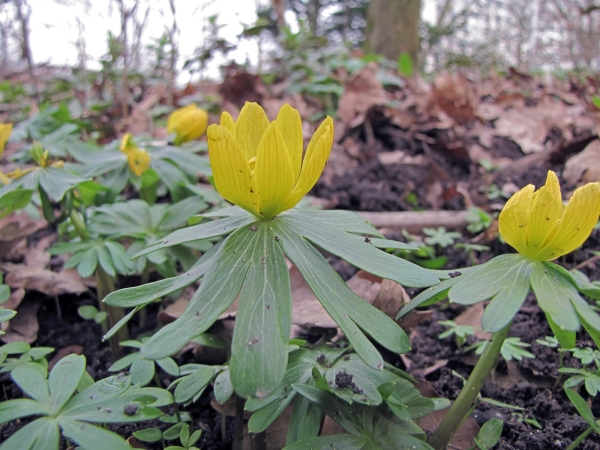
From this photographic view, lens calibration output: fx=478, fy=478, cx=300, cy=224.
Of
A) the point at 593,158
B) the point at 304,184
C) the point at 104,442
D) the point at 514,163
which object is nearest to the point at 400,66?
the point at 514,163

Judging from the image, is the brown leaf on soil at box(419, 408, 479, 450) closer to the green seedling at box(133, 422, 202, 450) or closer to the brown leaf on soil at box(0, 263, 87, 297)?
the green seedling at box(133, 422, 202, 450)

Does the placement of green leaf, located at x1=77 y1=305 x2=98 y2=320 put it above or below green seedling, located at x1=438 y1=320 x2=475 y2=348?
above

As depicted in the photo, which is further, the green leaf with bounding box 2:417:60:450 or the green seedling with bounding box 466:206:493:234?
the green seedling with bounding box 466:206:493:234

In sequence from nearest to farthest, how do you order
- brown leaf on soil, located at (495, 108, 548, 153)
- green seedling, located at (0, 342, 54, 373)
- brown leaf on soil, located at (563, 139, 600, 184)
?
green seedling, located at (0, 342, 54, 373) < brown leaf on soil, located at (563, 139, 600, 184) < brown leaf on soil, located at (495, 108, 548, 153)

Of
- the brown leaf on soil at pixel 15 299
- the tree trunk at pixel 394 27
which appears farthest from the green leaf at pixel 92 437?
the tree trunk at pixel 394 27

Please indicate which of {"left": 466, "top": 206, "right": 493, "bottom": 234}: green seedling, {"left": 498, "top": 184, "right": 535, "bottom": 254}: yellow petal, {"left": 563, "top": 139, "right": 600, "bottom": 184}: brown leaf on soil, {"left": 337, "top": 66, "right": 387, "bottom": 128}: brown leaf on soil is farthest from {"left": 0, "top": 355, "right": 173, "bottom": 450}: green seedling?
{"left": 337, "top": 66, "right": 387, "bottom": 128}: brown leaf on soil

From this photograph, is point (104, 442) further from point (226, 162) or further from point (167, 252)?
point (167, 252)

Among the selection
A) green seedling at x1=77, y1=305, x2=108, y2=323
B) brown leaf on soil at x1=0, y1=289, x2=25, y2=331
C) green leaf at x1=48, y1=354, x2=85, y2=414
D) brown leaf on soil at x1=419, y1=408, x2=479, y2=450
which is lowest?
brown leaf on soil at x1=419, y1=408, x2=479, y2=450
